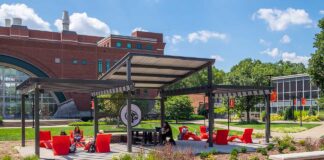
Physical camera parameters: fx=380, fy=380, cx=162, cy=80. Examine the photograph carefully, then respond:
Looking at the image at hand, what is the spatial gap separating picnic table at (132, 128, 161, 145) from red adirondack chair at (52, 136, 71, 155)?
428 cm

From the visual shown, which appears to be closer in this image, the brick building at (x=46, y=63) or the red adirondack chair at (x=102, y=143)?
the red adirondack chair at (x=102, y=143)

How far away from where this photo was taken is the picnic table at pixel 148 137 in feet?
62.9

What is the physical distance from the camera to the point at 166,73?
2077cm

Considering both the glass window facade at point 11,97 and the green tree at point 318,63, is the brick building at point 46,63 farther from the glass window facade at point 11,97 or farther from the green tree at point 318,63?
the green tree at point 318,63

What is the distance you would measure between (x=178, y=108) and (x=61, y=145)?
35.1 meters

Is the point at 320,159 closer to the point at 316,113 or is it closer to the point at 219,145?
the point at 219,145

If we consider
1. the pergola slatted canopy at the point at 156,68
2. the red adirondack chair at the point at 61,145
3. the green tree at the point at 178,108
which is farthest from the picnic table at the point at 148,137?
the green tree at the point at 178,108

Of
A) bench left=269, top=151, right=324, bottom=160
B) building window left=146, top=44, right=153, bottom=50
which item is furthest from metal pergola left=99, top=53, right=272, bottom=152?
building window left=146, top=44, right=153, bottom=50

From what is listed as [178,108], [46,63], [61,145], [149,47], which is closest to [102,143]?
[61,145]

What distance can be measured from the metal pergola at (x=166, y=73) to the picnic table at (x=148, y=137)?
107 inches

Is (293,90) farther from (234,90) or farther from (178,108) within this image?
(234,90)

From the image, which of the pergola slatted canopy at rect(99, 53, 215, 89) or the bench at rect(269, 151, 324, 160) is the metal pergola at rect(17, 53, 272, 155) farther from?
the bench at rect(269, 151, 324, 160)

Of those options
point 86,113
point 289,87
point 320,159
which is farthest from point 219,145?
point 86,113

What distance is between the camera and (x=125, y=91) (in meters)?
16.8
